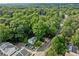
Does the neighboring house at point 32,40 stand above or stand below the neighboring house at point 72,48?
above

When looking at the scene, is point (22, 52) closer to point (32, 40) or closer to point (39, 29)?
point (32, 40)

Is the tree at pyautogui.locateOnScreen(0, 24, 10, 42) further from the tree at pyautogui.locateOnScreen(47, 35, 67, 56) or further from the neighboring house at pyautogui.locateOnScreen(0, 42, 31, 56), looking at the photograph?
the tree at pyautogui.locateOnScreen(47, 35, 67, 56)

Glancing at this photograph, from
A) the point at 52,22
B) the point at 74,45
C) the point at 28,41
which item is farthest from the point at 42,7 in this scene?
the point at 74,45

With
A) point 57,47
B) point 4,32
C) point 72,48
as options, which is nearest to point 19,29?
point 4,32

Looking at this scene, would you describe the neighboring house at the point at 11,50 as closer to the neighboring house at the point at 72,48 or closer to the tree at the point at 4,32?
the tree at the point at 4,32

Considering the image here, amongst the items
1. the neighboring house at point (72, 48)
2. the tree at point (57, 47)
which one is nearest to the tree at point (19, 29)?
the tree at point (57, 47)

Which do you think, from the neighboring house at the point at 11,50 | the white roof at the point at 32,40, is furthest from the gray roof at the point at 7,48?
the white roof at the point at 32,40

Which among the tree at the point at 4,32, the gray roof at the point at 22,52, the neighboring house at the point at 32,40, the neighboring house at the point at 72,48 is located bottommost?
the gray roof at the point at 22,52
